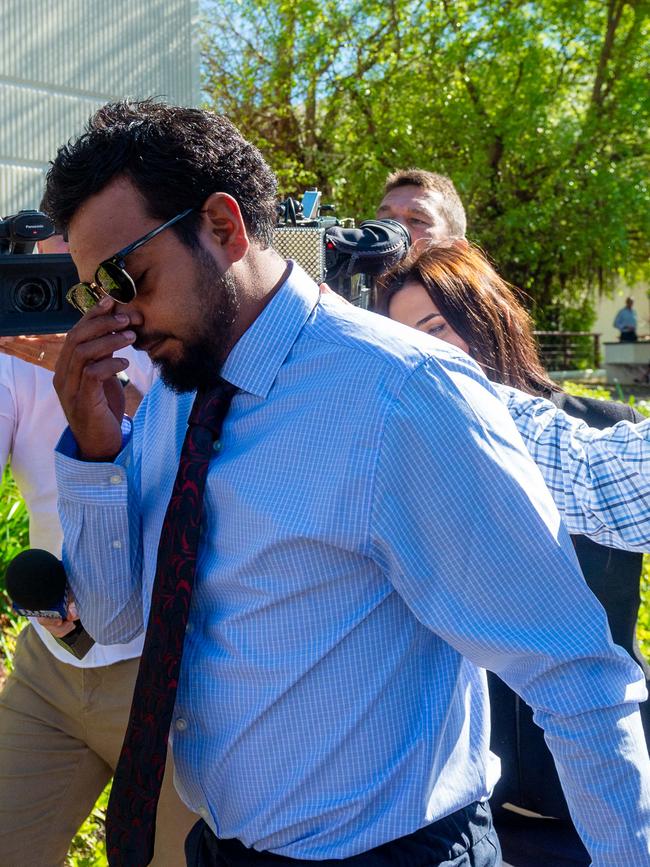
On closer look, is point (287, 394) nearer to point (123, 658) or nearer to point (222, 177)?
point (222, 177)

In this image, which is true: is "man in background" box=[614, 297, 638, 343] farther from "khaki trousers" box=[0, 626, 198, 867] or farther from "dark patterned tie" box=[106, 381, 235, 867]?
"dark patterned tie" box=[106, 381, 235, 867]

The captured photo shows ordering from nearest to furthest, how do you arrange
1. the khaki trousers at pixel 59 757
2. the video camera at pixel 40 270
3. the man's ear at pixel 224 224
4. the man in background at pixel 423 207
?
the man's ear at pixel 224 224 → the video camera at pixel 40 270 → the khaki trousers at pixel 59 757 → the man in background at pixel 423 207

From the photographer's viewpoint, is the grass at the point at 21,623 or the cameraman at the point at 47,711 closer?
the cameraman at the point at 47,711

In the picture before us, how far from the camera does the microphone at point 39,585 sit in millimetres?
1826

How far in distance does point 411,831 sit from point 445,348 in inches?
28.0

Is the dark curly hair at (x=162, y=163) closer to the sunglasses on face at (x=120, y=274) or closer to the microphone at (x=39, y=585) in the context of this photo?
the sunglasses on face at (x=120, y=274)

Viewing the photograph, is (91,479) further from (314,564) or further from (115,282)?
A: (314,564)

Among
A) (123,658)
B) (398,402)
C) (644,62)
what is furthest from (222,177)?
(644,62)

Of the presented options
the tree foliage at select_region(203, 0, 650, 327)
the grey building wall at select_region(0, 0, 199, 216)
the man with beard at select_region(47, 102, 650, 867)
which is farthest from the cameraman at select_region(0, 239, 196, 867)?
the tree foliage at select_region(203, 0, 650, 327)

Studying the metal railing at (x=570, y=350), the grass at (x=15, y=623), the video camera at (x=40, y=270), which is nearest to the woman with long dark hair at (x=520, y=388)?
the video camera at (x=40, y=270)

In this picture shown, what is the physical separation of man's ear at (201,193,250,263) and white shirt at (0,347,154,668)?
0.98 m

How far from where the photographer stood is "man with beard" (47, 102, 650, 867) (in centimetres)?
135

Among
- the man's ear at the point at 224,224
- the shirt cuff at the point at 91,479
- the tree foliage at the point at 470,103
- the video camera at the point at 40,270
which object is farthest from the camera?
the tree foliage at the point at 470,103

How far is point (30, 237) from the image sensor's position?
82.5 inches
